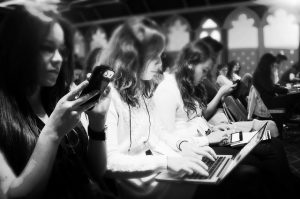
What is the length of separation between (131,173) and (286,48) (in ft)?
7.64

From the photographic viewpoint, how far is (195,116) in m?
1.95

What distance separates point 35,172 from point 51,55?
359 millimetres

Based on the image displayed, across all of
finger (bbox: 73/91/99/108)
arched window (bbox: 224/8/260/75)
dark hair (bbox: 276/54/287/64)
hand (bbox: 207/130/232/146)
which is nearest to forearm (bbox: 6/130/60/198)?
finger (bbox: 73/91/99/108)

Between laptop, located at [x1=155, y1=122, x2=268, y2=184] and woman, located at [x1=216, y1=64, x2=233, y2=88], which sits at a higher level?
woman, located at [x1=216, y1=64, x2=233, y2=88]

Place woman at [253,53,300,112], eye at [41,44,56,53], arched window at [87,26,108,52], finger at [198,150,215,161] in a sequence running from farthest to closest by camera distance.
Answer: arched window at [87,26,108,52], woman at [253,53,300,112], finger at [198,150,215,161], eye at [41,44,56,53]

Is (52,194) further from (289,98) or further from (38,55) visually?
(289,98)

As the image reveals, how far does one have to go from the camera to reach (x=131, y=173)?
1073 mm

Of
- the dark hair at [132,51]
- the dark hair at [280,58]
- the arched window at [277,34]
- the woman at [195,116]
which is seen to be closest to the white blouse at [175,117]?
the woman at [195,116]

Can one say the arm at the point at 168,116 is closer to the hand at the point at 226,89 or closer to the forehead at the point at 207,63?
the forehead at the point at 207,63

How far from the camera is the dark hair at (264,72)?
212cm

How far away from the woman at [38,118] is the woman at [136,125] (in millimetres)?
126

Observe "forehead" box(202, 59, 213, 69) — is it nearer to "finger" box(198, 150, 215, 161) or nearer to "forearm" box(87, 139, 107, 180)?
"finger" box(198, 150, 215, 161)

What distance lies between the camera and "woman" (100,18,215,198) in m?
1.07

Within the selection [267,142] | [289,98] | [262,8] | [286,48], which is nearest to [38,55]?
[267,142]
